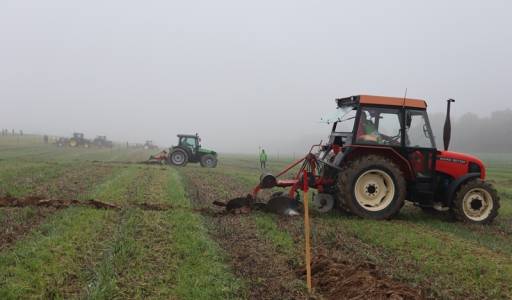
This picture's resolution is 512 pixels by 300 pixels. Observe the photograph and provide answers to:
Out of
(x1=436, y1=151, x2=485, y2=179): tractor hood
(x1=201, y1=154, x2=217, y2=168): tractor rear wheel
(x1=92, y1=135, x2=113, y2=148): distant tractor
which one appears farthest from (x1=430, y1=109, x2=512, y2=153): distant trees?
(x1=436, y1=151, x2=485, y2=179): tractor hood

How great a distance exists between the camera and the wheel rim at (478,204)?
385 inches

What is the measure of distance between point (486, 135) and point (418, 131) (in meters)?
78.7

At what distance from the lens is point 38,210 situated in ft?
29.2

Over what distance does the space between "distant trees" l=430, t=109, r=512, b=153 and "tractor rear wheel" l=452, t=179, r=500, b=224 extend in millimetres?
74862

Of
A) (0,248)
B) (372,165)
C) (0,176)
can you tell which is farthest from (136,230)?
(0,176)

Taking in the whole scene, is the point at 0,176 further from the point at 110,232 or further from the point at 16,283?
A: the point at 16,283

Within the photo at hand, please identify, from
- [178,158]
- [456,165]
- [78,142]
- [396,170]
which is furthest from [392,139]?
[78,142]

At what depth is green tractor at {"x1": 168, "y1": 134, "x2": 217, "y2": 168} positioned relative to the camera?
28.0m

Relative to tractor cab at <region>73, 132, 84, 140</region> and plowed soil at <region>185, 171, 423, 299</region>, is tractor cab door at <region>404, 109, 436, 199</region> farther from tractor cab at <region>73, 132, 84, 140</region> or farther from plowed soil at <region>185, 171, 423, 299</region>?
tractor cab at <region>73, 132, 84, 140</region>

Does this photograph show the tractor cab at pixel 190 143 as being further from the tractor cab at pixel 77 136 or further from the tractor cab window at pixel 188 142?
the tractor cab at pixel 77 136

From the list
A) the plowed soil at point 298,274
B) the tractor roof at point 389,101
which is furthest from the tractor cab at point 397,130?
the plowed soil at point 298,274

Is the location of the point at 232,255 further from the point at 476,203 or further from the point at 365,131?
the point at 476,203

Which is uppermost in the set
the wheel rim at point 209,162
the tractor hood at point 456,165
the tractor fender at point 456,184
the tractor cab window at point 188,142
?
the tractor cab window at point 188,142

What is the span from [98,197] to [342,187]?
6.14m
